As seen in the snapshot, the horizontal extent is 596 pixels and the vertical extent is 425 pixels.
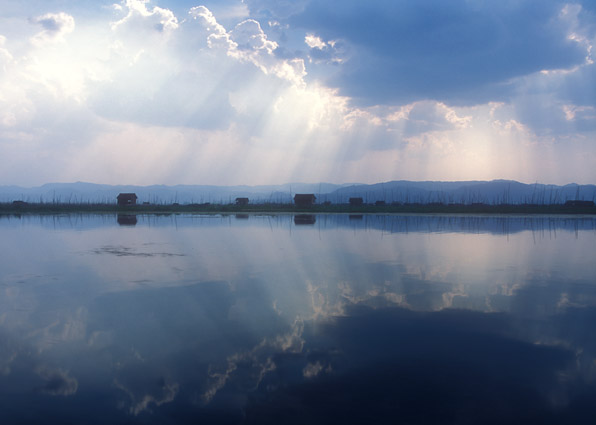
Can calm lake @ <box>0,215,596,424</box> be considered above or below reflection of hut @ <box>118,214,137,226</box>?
above

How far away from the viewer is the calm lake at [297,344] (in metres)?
4.23

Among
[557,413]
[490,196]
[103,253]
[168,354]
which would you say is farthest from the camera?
[490,196]

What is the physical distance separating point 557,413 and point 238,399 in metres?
3.15

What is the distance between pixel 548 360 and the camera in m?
5.39

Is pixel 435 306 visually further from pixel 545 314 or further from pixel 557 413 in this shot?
pixel 557 413

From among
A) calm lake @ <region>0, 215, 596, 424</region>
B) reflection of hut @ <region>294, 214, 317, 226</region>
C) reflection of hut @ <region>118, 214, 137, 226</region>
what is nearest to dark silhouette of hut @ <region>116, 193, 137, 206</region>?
reflection of hut @ <region>118, 214, 137, 226</region>

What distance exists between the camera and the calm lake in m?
4.23

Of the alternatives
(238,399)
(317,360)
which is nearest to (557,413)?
(317,360)

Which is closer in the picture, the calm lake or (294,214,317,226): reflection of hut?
the calm lake

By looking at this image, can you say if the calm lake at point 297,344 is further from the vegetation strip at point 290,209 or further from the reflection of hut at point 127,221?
the vegetation strip at point 290,209

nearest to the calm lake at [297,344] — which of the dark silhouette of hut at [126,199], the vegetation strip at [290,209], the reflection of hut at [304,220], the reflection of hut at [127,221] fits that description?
the reflection of hut at [127,221]

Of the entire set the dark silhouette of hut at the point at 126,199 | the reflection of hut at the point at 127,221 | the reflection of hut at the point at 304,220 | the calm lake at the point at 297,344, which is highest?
the dark silhouette of hut at the point at 126,199

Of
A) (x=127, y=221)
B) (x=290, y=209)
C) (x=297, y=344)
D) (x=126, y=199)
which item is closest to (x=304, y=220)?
(x=127, y=221)

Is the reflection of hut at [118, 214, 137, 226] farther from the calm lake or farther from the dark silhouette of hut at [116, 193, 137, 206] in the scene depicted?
the dark silhouette of hut at [116, 193, 137, 206]
